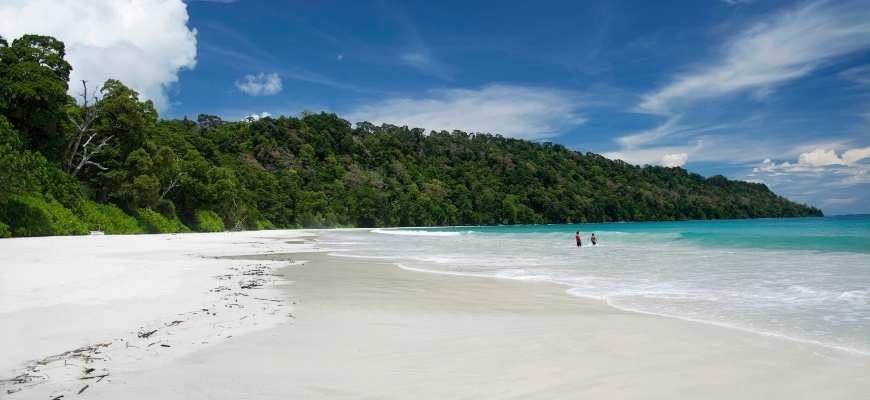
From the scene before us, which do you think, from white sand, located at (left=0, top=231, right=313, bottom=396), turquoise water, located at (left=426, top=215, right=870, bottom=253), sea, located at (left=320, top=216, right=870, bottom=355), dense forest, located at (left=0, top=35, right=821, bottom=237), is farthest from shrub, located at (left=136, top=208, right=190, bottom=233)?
sea, located at (left=320, top=216, right=870, bottom=355)

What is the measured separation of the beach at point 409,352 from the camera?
13.9 feet

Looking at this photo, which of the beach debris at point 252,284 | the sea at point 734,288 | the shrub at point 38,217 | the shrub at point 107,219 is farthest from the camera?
the shrub at point 107,219

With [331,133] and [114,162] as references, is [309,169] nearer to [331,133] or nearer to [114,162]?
[331,133]

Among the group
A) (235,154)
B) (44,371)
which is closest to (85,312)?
(44,371)

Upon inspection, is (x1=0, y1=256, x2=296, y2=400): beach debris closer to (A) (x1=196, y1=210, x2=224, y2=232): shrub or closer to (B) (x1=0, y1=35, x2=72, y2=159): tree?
(B) (x1=0, y1=35, x2=72, y2=159): tree

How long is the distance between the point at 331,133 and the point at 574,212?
60452 millimetres

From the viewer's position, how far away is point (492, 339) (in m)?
6.09

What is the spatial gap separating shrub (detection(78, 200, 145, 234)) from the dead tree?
3.13m

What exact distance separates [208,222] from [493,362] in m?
53.7

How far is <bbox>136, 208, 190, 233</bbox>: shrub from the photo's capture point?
42344 millimetres

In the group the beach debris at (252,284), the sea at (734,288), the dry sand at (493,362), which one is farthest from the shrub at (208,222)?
the dry sand at (493,362)

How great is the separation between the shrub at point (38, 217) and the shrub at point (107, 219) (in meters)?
2.47

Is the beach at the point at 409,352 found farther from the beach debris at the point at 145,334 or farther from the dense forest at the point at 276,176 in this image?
the dense forest at the point at 276,176

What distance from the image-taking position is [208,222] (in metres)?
53.4
